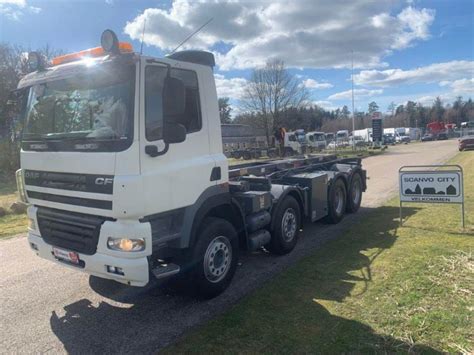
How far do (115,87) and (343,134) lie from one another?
73.9 metres

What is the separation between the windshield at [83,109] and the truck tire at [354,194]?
6865mm

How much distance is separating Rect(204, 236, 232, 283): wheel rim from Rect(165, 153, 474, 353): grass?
475 mm

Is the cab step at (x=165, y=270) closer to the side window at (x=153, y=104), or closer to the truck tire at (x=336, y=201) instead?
the side window at (x=153, y=104)

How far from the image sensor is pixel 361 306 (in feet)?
14.6

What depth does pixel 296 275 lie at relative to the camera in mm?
5508

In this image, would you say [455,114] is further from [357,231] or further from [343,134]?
[357,231]

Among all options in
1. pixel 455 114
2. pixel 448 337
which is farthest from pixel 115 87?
pixel 455 114

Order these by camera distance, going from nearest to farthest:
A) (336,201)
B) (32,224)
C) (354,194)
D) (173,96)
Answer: (173,96), (32,224), (336,201), (354,194)

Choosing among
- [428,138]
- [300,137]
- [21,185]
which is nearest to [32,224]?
[21,185]

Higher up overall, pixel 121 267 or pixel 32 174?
pixel 32 174

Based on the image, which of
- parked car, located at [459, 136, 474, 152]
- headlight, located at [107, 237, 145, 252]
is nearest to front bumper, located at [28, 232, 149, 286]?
headlight, located at [107, 237, 145, 252]

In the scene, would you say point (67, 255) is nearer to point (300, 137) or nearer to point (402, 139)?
point (300, 137)

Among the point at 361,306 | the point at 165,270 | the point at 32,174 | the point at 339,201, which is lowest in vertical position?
the point at 361,306

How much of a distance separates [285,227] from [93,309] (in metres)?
3.28
